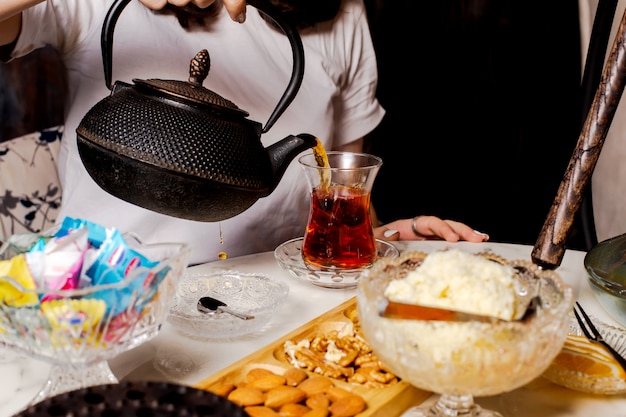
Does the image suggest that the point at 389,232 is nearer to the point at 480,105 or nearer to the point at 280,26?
the point at 280,26

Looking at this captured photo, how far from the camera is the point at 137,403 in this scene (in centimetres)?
56

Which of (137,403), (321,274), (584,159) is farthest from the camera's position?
(321,274)

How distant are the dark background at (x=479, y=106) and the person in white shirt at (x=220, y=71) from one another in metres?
0.92

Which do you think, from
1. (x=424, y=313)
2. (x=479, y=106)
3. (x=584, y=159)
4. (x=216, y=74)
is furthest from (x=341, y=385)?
(x=479, y=106)

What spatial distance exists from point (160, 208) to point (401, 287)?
0.43 meters

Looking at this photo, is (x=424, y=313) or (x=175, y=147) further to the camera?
(x=175, y=147)

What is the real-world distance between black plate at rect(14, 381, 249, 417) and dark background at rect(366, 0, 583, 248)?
2215mm

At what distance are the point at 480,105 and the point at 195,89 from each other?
6.23 ft

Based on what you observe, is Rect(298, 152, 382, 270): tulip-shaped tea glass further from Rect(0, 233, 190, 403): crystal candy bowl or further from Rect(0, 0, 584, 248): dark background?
Rect(0, 0, 584, 248): dark background

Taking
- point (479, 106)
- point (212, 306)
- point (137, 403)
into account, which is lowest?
point (479, 106)

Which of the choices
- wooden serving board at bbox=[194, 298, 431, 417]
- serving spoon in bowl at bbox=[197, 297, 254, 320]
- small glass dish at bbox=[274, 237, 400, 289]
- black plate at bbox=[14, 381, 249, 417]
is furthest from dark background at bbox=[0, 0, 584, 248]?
black plate at bbox=[14, 381, 249, 417]

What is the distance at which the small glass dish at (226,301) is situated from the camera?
3.03ft

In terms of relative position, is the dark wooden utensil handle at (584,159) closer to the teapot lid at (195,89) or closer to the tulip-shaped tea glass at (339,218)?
the tulip-shaped tea glass at (339,218)

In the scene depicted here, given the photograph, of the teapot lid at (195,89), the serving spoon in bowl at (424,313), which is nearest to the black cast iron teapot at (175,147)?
the teapot lid at (195,89)
